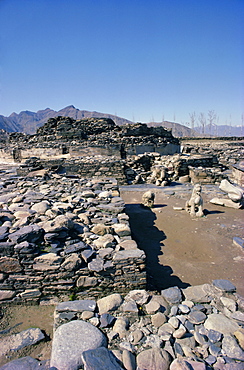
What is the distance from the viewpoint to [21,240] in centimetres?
286

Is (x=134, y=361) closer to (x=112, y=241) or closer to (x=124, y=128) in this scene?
(x=112, y=241)

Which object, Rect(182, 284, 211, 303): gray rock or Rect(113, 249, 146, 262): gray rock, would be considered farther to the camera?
Rect(113, 249, 146, 262): gray rock

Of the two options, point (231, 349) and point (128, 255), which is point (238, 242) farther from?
point (231, 349)

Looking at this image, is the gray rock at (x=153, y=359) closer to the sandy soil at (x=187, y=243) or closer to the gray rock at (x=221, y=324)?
the gray rock at (x=221, y=324)

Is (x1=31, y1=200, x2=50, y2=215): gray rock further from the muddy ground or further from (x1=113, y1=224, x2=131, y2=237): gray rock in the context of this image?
the muddy ground

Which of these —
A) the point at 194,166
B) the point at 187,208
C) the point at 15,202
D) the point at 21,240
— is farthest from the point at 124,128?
the point at 21,240

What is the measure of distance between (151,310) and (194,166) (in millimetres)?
9983

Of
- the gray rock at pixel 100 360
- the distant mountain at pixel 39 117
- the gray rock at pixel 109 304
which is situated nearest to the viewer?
the gray rock at pixel 100 360

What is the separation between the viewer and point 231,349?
6.28ft

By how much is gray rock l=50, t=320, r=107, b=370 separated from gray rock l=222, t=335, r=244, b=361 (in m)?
1.05

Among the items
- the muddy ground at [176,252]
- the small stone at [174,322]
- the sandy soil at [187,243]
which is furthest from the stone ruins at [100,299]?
the sandy soil at [187,243]

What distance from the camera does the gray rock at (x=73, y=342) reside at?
1752mm

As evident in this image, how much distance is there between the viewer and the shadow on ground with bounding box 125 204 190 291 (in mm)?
3430

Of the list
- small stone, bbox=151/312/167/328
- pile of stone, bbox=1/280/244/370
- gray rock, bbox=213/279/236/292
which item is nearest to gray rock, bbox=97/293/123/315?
pile of stone, bbox=1/280/244/370
